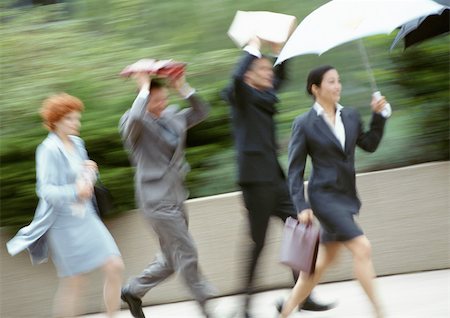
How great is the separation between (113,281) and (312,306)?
54.4 inches


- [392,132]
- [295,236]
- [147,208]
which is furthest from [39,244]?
[392,132]

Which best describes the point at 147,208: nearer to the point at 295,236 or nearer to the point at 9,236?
the point at 295,236

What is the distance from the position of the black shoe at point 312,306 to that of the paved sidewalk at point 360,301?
0.10 m

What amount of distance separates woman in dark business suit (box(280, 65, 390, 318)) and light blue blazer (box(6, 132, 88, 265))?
54.5 inches

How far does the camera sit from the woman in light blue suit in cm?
631

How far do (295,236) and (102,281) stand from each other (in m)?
2.60

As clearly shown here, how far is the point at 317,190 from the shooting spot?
6.14 m

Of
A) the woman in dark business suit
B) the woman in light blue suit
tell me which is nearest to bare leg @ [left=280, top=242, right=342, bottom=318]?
the woman in dark business suit

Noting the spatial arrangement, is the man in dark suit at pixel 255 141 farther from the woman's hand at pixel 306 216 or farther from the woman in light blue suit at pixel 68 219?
the woman in light blue suit at pixel 68 219

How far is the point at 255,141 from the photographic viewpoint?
661 cm

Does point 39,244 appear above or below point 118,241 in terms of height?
above

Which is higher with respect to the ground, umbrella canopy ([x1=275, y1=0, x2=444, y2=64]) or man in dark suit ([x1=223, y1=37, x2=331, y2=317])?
umbrella canopy ([x1=275, y1=0, x2=444, y2=64])

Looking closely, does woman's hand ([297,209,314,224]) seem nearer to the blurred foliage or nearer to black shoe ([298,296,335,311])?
black shoe ([298,296,335,311])

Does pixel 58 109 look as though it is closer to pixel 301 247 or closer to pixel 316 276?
pixel 301 247
